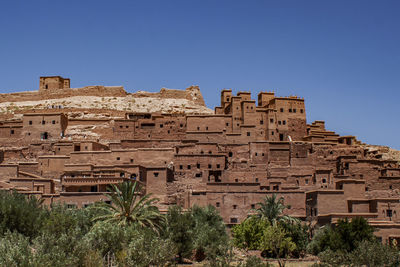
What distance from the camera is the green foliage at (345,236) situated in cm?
3625

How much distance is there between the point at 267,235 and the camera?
119ft

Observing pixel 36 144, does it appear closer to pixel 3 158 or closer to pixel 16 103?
pixel 3 158

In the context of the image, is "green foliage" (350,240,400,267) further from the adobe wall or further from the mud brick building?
the adobe wall

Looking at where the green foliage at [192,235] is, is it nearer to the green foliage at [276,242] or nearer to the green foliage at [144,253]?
the green foliage at [276,242]

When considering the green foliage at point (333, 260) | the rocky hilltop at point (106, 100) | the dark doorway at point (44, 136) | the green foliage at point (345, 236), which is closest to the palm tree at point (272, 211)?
the green foliage at point (345, 236)

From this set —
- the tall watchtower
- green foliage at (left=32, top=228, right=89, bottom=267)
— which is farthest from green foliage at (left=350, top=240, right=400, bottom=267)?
the tall watchtower

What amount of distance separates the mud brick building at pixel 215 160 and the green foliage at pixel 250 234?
2.82m

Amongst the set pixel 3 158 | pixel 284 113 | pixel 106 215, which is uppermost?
pixel 284 113

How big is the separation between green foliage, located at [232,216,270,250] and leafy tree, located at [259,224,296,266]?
0.80 metres

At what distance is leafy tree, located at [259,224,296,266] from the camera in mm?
36016

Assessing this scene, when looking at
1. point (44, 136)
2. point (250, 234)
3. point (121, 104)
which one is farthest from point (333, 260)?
point (121, 104)

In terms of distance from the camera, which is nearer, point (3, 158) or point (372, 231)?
point (372, 231)

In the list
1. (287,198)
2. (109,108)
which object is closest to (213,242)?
(287,198)

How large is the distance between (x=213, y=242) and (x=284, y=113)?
77.5 feet
